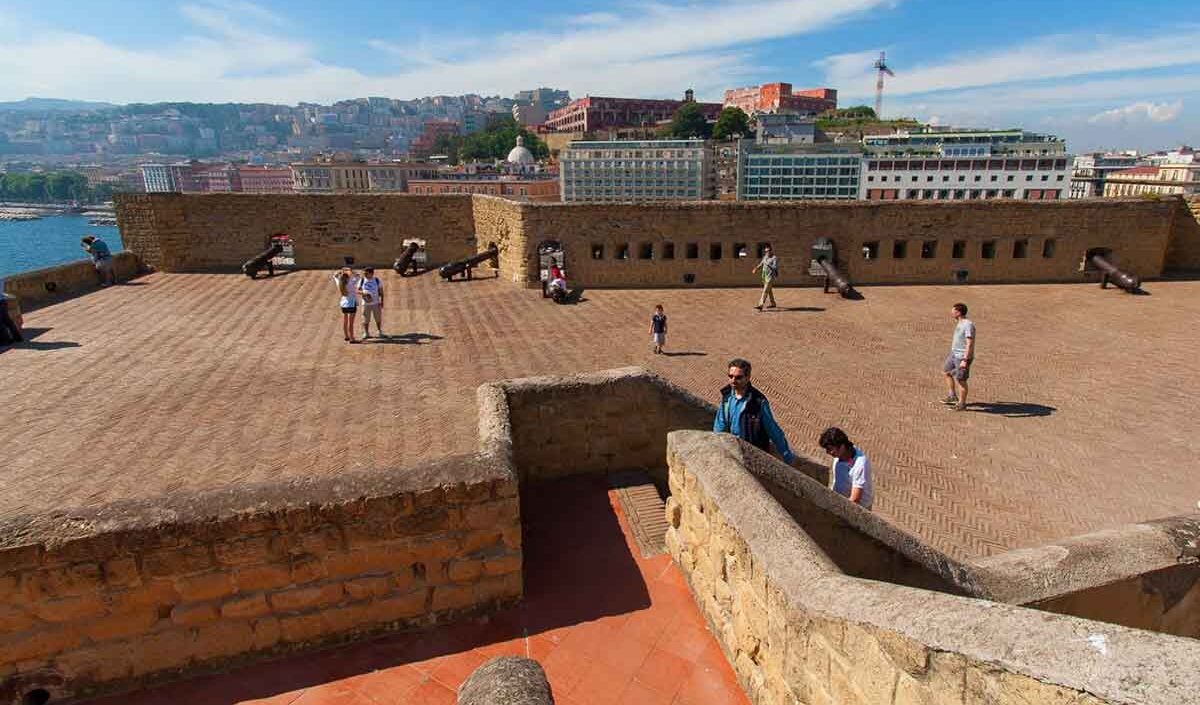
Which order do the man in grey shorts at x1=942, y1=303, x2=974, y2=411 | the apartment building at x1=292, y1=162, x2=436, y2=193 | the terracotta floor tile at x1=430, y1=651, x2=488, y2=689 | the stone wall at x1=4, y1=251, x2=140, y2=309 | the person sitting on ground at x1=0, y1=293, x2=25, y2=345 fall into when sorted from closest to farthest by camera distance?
the terracotta floor tile at x1=430, y1=651, x2=488, y2=689 < the man in grey shorts at x1=942, y1=303, x2=974, y2=411 < the person sitting on ground at x1=0, y1=293, x2=25, y2=345 < the stone wall at x1=4, y1=251, x2=140, y2=309 < the apartment building at x1=292, y1=162, x2=436, y2=193

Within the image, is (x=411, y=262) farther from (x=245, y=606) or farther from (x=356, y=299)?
(x=245, y=606)

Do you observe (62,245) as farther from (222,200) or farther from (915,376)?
→ (915,376)

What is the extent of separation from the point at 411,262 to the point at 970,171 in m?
94.3

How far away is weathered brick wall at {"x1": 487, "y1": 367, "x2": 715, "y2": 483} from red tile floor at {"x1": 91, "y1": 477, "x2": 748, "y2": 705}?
1183 mm

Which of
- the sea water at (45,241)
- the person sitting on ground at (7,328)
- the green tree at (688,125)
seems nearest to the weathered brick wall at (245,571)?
the person sitting on ground at (7,328)

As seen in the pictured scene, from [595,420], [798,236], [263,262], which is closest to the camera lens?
[595,420]

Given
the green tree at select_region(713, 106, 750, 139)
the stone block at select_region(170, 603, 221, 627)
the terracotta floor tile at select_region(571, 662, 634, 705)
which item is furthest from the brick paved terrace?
the green tree at select_region(713, 106, 750, 139)

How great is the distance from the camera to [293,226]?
63.0 ft

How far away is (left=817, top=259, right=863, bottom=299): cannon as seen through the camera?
1664cm

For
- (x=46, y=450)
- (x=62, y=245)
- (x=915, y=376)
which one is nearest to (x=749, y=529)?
(x=46, y=450)

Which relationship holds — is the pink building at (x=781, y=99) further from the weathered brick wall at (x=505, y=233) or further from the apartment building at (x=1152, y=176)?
the weathered brick wall at (x=505, y=233)

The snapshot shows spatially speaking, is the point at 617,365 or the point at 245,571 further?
the point at 617,365

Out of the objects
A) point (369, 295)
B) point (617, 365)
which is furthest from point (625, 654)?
point (369, 295)

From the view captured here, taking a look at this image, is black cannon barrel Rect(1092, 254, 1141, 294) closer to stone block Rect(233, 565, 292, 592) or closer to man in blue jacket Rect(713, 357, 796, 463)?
man in blue jacket Rect(713, 357, 796, 463)
